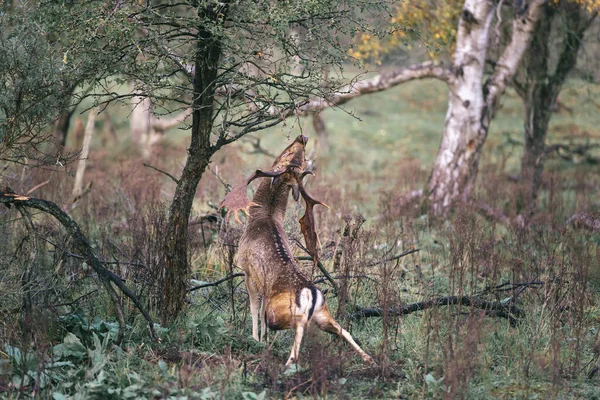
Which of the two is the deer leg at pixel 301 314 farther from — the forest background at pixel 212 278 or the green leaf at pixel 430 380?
the green leaf at pixel 430 380

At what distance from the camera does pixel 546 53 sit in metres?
14.2

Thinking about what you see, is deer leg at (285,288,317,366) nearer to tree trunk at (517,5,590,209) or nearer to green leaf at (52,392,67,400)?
green leaf at (52,392,67,400)

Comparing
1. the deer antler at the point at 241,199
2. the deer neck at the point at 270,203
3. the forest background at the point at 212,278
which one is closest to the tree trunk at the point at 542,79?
the forest background at the point at 212,278

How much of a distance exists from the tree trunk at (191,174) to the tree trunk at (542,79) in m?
8.74

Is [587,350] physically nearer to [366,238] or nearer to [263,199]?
[366,238]

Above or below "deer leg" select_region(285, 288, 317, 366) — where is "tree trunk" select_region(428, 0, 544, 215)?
above

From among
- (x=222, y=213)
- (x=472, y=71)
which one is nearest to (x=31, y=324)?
(x=222, y=213)

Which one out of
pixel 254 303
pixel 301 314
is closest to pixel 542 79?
pixel 254 303

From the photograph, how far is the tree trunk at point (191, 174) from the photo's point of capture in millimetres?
5977

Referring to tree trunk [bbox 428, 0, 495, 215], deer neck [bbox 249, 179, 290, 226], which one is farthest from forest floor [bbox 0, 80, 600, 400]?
tree trunk [bbox 428, 0, 495, 215]

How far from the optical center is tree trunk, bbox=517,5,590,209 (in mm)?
13852

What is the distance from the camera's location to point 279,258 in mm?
5320

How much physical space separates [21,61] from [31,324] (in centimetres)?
188

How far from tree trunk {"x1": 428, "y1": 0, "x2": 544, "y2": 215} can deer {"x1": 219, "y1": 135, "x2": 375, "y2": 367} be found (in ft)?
23.3
